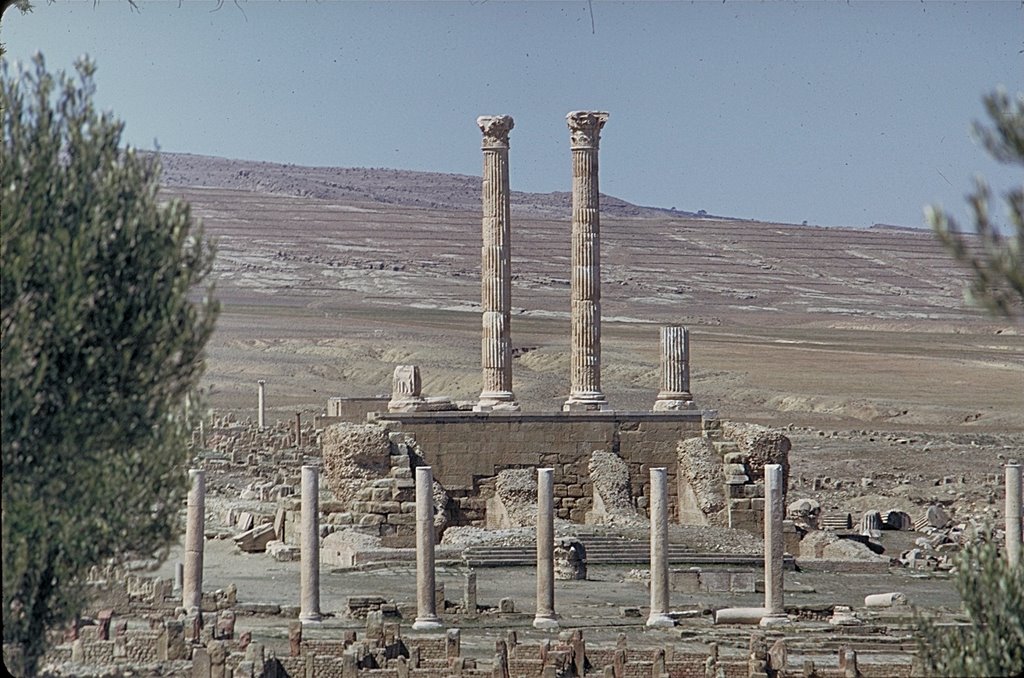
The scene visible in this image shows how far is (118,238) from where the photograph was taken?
50.4 feet

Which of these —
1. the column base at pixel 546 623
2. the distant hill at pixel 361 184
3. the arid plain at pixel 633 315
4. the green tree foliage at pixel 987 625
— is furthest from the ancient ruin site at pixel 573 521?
the distant hill at pixel 361 184

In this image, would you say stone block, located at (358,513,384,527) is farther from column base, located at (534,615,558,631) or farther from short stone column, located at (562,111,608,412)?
column base, located at (534,615,558,631)

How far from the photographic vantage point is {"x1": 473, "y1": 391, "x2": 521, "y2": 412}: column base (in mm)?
36469

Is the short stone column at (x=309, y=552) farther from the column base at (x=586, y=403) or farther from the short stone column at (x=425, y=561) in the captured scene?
the column base at (x=586, y=403)

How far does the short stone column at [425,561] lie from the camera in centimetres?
2584

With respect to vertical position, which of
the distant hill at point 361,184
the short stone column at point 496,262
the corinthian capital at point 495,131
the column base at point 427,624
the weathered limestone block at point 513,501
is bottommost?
the column base at point 427,624

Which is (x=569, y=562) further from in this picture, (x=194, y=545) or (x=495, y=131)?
(x=495, y=131)

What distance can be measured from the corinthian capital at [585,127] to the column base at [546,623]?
13897 mm

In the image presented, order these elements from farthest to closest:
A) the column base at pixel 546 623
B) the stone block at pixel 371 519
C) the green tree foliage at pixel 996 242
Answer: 1. the stone block at pixel 371 519
2. the column base at pixel 546 623
3. the green tree foliage at pixel 996 242

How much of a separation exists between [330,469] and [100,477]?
19178 millimetres

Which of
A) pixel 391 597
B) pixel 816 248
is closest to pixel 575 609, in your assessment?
pixel 391 597

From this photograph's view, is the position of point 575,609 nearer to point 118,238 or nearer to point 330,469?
point 330,469

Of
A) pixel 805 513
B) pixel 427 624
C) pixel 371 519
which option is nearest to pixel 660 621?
pixel 427 624

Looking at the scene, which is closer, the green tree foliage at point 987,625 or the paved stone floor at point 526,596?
the green tree foliage at point 987,625
